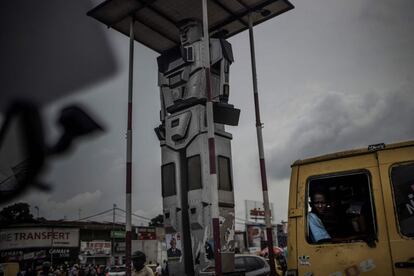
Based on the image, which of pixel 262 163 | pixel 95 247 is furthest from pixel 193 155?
pixel 95 247

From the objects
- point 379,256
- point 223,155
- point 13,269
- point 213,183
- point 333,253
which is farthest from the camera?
point 13,269

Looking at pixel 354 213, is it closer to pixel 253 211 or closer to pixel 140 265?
pixel 140 265

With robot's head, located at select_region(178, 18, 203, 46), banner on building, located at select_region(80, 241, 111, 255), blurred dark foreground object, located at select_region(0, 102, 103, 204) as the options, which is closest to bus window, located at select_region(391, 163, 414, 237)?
blurred dark foreground object, located at select_region(0, 102, 103, 204)

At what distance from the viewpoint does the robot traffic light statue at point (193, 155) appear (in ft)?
26.7

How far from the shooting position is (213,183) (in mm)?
6883

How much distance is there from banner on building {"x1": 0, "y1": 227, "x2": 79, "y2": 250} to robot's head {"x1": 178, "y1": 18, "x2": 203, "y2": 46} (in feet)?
101

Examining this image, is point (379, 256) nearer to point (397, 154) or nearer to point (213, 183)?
point (397, 154)

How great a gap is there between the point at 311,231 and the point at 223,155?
15.5ft

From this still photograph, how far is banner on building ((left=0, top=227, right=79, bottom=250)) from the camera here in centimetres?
3419

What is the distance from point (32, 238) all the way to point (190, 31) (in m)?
31.4

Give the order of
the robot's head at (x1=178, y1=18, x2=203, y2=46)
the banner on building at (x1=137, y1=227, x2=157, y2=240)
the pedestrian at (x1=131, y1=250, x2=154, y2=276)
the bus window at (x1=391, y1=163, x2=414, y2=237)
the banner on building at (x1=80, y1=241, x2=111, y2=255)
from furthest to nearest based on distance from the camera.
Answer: the banner on building at (x1=137, y1=227, x2=157, y2=240)
the banner on building at (x1=80, y1=241, x2=111, y2=255)
the robot's head at (x1=178, y1=18, x2=203, y2=46)
the pedestrian at (x1=131, y1=250, x2=154, y2=276)
the bus window at (x1=391, y1=163, x2=414, y2=237)

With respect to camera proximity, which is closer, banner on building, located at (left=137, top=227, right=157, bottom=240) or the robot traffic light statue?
the robot traffic light statue

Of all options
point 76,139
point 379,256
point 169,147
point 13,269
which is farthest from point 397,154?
point 13,269

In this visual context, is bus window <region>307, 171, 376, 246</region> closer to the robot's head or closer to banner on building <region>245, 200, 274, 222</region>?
the robot's head
